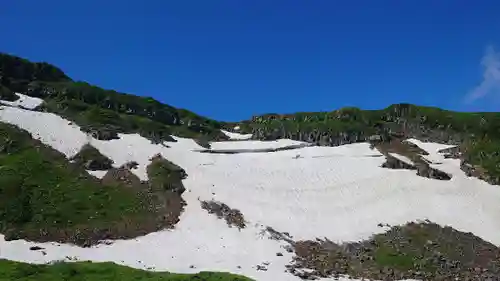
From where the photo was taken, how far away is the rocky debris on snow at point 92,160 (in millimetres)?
77375

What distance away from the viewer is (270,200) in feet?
245

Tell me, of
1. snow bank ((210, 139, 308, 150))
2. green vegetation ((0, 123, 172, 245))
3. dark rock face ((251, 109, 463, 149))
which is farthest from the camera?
dark rock face ((251, 109, 463, 149))

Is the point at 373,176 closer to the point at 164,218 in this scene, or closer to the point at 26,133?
the point at 164,218

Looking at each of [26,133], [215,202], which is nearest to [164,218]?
[215,202]

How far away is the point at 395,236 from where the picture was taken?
6341cm

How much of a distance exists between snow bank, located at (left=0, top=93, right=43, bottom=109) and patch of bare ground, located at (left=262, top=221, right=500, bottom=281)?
66.5m

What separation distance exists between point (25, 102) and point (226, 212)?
199ft

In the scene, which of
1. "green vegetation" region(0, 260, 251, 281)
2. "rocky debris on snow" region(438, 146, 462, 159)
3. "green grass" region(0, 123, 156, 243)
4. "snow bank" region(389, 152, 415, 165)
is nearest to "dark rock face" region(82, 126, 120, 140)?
"green grass" region(0, 123, 156, 243)

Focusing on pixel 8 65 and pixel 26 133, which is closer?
pixel 26 133

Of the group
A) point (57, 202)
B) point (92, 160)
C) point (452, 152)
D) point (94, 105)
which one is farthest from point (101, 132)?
point (452, 152)

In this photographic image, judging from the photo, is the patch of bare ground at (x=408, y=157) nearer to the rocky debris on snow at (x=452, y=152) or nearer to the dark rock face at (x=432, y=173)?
the dark rock face at (x=432, y=173)

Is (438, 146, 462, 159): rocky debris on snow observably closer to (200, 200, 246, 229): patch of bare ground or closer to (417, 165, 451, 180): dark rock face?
(417, 165, 451, 180): dark rock face

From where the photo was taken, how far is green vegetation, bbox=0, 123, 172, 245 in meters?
55.7

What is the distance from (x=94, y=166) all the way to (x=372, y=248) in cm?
4571
